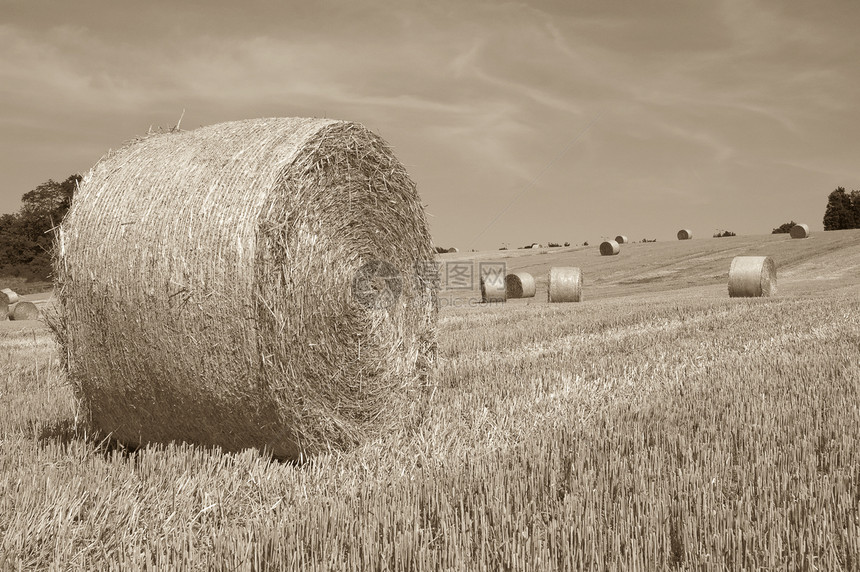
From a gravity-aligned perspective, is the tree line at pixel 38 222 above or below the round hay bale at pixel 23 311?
above

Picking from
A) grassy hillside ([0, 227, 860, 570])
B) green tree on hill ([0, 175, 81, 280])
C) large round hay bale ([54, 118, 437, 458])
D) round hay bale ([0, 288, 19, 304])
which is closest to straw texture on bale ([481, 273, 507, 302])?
grassy hillside ([0, 227, 860, 570])

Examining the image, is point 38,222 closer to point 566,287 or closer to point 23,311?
point 23,311

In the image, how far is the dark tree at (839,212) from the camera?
70.7m

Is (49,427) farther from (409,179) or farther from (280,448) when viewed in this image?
(409,179)

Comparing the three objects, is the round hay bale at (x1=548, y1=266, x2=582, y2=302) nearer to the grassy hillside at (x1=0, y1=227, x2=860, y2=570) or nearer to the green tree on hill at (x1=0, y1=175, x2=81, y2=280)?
the grassy hillside at (x1=0, y1=227, x2=860, y2=570)

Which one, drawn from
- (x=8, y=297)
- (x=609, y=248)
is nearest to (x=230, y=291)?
(x=8, y=297)

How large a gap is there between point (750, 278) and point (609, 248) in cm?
2409

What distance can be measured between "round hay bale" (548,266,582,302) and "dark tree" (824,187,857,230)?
6204 centimetres

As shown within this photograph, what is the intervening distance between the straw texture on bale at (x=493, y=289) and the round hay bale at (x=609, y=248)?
20551 millimetres

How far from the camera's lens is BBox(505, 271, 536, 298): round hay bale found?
25344 mm

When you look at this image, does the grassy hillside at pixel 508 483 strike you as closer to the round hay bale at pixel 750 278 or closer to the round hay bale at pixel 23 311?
the round hay bale at pixel 750 278

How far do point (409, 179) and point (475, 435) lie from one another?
2.50 m

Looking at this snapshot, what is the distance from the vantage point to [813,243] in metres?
35.5

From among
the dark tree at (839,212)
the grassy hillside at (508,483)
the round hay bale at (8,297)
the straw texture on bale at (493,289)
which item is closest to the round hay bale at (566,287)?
the straw texture on bale at (493,289)
